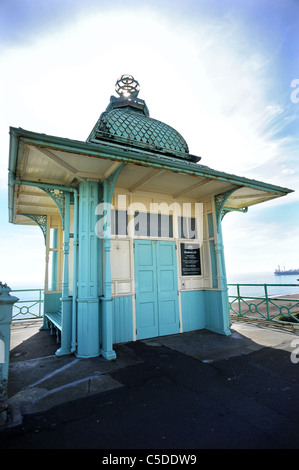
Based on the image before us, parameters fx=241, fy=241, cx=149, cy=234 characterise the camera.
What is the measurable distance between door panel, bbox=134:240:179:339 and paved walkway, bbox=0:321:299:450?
2.29 ft

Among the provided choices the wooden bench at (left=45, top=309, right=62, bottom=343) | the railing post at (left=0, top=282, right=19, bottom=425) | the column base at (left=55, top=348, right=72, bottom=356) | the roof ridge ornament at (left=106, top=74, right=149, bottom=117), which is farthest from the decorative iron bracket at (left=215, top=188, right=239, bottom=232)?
the railing post at (left=0, top=282, right=19, bottom=425)

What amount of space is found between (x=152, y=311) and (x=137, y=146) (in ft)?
14.4

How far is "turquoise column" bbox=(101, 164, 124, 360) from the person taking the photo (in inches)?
187

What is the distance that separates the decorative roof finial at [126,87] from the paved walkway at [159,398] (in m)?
8.67

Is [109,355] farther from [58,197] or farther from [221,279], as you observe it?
[58,197]

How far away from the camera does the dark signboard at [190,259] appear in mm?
6836

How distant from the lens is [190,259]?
22.8ft

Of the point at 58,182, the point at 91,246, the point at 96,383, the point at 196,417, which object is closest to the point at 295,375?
the point at 196,417

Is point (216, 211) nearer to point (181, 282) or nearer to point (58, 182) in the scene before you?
point (181, 282)

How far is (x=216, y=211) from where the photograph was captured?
6871 mm

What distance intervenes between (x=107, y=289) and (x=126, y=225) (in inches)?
73.1
